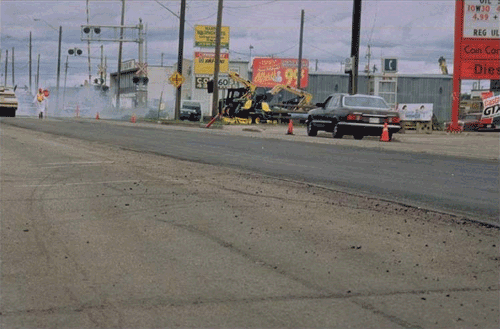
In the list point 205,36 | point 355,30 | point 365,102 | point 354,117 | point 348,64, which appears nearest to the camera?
point 354,117

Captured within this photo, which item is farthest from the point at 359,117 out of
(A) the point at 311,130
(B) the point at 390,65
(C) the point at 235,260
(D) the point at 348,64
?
(B) the point at 390,65

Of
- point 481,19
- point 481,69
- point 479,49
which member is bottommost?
point 481,69

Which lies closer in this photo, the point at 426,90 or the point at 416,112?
the point at 416,112

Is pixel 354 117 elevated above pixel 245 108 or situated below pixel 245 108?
below

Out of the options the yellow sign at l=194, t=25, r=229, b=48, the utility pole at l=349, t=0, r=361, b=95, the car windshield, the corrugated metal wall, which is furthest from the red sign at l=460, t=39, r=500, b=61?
the corrugated metal wall

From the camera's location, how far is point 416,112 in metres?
48.7

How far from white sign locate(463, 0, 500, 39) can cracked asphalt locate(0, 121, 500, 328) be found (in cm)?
3193

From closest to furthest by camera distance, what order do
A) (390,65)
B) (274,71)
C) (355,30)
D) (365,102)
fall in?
(365,102) → (355,30) → (390,65) → (274,71)

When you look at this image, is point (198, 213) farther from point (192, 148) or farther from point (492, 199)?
point (192, 148)

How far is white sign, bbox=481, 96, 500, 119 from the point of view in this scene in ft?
154

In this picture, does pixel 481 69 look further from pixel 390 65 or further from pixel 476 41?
pixel 390 65

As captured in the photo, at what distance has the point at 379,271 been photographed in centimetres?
611

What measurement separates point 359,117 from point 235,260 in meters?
22.3

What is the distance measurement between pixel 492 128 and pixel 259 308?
145ft
